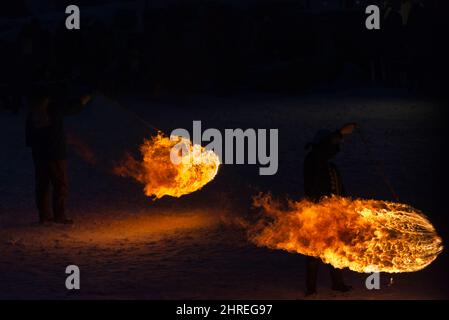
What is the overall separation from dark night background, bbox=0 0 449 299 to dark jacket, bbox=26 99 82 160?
574 millimetres

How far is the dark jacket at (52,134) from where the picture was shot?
38.4 feet

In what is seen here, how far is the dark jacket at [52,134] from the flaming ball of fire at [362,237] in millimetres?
4475

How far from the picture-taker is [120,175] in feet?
53.9

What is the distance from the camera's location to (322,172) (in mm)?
8211

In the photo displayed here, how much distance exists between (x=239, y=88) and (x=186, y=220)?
25.0 m

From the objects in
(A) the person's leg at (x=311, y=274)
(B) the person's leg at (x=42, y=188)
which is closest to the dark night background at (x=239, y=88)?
(A) the person's leg at (x=311, y=274)

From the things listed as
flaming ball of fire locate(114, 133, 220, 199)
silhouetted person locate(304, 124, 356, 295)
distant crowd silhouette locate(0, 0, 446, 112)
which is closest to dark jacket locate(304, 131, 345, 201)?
silhouetted person locate(304, 124, 356, 295)

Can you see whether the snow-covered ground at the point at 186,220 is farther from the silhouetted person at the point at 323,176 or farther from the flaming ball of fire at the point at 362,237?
the flaming ball of fire at the point at 362,237

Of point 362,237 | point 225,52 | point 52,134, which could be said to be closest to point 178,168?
point 52,134

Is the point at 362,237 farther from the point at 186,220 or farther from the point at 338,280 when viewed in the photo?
the point at 186,220

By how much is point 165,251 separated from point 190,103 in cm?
2154

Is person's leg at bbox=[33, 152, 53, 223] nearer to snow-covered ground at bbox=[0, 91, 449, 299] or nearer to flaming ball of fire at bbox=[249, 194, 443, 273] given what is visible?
snow-covered ground at bbox=[0, 91, 449, 299]

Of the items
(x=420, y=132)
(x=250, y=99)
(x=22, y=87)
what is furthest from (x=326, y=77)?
(x=420, y=132)

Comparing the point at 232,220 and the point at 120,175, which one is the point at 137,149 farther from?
the point at 232,220
